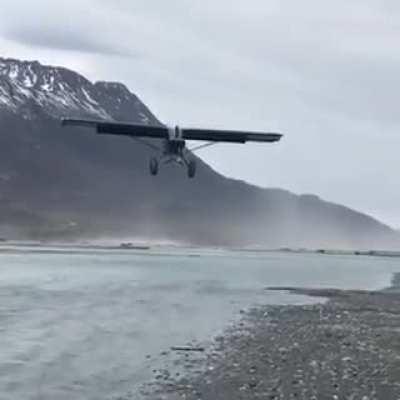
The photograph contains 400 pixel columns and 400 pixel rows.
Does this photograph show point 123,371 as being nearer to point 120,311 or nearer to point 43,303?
point 120,311

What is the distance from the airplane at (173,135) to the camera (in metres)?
64.4

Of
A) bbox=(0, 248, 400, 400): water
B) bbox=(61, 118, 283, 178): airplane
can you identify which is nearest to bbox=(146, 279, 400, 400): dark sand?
bbox=(0, 248, 400, 400): water

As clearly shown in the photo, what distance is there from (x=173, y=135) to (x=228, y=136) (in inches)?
311

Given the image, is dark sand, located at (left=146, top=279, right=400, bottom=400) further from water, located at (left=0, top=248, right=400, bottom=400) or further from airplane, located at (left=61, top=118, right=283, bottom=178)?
airplane, located at (left=61, top=118, right=283, bottom=178)

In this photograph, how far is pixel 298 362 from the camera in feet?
109

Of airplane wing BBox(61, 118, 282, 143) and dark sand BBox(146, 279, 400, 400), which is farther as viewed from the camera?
airplane wing BBox(61, 118, 282, 143)

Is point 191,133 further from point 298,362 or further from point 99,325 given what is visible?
point 298,362

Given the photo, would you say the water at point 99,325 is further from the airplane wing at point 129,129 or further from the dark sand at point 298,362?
the airplane wing at point 129,129

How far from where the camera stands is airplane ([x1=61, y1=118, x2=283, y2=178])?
2535 inches

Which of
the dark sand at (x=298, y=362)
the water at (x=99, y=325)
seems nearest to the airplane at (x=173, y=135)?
the water at (x=99, y=325)

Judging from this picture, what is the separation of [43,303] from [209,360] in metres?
29.8

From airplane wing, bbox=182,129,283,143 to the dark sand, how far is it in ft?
58.9

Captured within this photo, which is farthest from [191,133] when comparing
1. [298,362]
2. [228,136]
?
[298,362]

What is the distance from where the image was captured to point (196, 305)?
6525 cm
